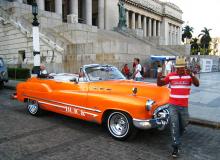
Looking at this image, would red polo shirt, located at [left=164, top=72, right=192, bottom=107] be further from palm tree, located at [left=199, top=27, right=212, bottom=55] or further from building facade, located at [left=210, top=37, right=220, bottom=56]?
building facade, located at [left=210, top=37, right=220, bottom=56]

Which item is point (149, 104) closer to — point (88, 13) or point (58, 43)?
point (58, 43)

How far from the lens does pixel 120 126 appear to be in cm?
616

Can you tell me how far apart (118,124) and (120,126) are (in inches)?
2.9

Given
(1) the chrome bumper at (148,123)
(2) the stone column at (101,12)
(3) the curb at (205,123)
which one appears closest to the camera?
(1) the chrome bumper at (148,123)

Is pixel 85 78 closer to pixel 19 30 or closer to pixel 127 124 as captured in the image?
pixel 127 124

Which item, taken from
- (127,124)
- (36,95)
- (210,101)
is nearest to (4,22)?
(36,95)

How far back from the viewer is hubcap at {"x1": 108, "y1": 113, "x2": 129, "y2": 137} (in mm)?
6031

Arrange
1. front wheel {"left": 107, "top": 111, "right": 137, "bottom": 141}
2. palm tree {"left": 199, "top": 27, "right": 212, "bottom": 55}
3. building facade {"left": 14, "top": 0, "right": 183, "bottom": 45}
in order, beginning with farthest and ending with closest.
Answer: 1. palm tree {"left": 199, "top": 27, "right": 212, "bottom": 55}
2. building facade {"left": 14, "top": 0, "right": 183, "bottom": 45}
3. front wheel {"left": 107, "top": 111, "right": 137, "bottom": 141}

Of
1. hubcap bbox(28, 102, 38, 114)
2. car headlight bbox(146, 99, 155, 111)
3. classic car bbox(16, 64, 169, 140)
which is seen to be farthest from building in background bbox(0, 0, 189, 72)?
car headlight bbox(146, 99, 155, 111)

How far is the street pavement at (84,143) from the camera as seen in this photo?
5.20 m

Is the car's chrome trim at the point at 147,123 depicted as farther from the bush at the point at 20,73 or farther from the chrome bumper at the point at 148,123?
the bush at the point at 20,73

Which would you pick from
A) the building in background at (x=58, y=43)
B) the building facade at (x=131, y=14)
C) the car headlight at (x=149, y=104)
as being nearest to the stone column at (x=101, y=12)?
the building facade at (x=131, y=14)

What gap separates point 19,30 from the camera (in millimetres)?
23031

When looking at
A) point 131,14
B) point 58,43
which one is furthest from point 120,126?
point 131,14
